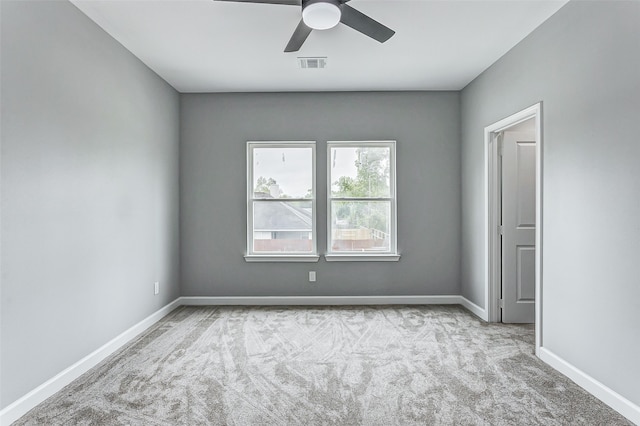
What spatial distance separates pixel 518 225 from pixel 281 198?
9.07ft

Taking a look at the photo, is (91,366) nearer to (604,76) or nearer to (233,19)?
(233,19)

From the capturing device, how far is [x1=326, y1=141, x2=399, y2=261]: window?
5.02 meters

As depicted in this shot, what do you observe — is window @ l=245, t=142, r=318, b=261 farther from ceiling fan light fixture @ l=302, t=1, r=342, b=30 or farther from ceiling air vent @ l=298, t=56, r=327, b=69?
ceiling fan light fixture @ l=302, t=1, r=342, b=30

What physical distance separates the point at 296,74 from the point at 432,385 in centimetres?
330

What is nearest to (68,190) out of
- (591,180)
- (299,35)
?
(299,35)

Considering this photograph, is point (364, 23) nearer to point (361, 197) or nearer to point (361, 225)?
point (361, 197)

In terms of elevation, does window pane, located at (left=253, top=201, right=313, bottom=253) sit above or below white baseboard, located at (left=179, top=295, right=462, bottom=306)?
above

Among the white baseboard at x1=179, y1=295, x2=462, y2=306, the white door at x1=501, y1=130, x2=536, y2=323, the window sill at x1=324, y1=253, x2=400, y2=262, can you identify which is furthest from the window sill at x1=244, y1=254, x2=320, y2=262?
the white door at x1=501, y1=130, x2=536, y2=323

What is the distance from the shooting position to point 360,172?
16.5ft

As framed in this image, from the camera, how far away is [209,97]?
496 centimetres

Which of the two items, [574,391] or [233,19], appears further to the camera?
[233,19]

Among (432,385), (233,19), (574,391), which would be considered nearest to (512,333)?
(574,391)

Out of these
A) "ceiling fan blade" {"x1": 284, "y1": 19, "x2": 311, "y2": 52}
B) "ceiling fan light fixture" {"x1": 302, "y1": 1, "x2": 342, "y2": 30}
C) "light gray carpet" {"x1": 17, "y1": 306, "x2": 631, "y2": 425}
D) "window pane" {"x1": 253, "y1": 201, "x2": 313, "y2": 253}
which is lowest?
"light gray carpet" {"x1": 17, "y1": 306, "x2": 631, "y2": 425}

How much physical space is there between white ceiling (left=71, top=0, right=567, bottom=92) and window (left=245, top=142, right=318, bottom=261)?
0.80 meters
